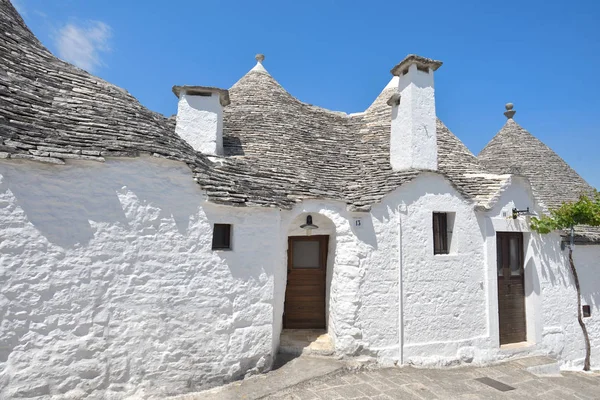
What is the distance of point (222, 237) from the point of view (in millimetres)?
6191

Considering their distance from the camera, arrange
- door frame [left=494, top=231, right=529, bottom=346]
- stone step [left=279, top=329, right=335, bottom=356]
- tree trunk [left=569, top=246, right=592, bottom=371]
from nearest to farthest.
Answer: stone step [left=279, top=329, right=335, bottom=356] < door frame [left=494, top=231, right=529, bottom=346] < tree trunk [left=569, top=246, right=592, bottom=371]

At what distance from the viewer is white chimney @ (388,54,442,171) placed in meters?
8.04

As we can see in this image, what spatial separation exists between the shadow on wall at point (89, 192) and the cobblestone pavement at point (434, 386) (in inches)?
142

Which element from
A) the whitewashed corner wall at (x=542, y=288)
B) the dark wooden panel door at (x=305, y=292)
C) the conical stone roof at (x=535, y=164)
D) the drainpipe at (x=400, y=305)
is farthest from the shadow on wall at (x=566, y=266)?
the dark wooden panel door at (x=305, y=292)

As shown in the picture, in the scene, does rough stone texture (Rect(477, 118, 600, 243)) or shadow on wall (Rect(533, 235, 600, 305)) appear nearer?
shadow on wall (Rect(533, 235, 600, 305))

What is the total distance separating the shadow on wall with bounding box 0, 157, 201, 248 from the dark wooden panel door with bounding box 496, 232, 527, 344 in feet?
25.4

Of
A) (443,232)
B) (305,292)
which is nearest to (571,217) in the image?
(443,232)

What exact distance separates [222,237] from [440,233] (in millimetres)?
5194

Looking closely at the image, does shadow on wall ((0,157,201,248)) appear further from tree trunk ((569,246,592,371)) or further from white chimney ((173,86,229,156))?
tree trunk ((569,246,592,371))

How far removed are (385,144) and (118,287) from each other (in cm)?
769

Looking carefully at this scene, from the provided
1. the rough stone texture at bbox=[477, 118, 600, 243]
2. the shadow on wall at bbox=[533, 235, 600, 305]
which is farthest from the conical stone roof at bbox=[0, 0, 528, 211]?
the rough stone texture at bbox=[477, 118, 600, 243]

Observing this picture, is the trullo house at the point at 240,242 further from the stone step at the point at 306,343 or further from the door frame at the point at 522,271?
the stone step at the point at 306,343

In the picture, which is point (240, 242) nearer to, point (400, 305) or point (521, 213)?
point (400, 305)

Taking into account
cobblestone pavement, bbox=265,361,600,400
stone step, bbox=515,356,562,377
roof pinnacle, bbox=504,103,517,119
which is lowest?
stone step, bbox=515,356,562,377
